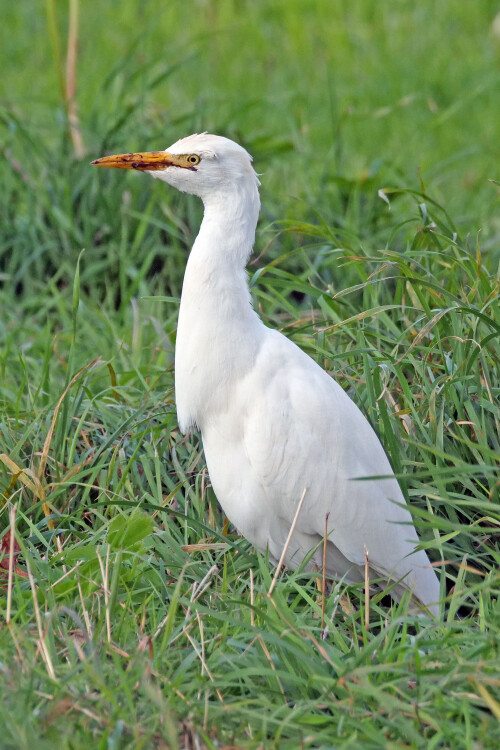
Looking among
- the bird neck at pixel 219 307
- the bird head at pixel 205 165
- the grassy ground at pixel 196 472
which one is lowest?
the grassy ground at pixel 196 472

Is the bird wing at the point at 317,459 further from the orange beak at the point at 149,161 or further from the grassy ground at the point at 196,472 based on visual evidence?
the orange beak at the point at 149,161

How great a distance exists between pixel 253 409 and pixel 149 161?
65cm

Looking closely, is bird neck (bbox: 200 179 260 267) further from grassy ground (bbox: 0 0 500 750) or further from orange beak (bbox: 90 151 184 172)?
grassy ground (bbox: 0 0 500 750)

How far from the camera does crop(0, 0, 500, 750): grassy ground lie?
1942 millimetres

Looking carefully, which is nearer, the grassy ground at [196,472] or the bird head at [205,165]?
the grassy ground at [196,472]

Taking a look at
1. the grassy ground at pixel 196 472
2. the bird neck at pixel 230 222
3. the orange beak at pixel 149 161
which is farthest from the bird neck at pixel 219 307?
the grassy ground at pixel 196 472

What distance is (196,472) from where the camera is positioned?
9.58 ft

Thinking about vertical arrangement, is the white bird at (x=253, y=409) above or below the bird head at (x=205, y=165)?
below

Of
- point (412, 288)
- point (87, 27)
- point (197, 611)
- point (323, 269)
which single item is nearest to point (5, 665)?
point (197, 611)

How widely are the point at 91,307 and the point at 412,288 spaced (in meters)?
1.62

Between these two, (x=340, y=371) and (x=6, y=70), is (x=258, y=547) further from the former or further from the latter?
(x=6, y=70)

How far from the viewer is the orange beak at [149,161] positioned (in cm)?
245

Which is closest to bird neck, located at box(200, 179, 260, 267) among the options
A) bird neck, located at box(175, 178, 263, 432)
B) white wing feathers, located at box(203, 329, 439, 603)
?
bird neck, located at box(175, 178, 263, 432)

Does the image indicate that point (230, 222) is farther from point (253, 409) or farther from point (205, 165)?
point (253, 409)
